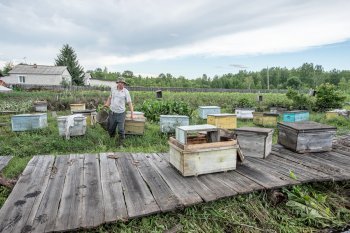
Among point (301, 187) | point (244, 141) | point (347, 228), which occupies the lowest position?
point (347, 228)

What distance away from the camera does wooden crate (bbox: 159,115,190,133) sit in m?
8.11

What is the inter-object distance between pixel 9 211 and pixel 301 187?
4173mm

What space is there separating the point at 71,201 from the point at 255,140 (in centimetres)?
355

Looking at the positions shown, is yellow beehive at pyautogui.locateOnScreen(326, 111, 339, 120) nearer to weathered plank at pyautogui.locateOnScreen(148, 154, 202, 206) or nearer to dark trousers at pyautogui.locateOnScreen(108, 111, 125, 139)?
dark trousers at pyautogui.locateOnScreen(108, 111, 125, 139)

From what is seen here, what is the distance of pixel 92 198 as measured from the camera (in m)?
3.40

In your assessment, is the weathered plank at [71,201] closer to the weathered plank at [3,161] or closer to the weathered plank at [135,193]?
the weathered plank at [135,193]

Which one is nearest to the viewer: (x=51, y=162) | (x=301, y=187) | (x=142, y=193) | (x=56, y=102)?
(x=142, y=193)

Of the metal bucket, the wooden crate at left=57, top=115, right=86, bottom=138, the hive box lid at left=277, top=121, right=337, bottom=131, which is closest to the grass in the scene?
the hive box lid at left=277, top=121, right=337, bottom=131

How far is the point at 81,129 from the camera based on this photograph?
757 cm

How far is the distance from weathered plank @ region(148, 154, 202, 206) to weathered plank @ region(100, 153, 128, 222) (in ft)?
2.43

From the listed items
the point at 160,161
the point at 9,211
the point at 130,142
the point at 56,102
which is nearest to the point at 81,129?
the point at 130,142

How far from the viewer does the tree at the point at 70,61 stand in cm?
5453

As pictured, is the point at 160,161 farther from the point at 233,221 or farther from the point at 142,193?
the point at 233,221

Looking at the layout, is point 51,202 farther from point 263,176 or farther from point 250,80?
point 250,80
